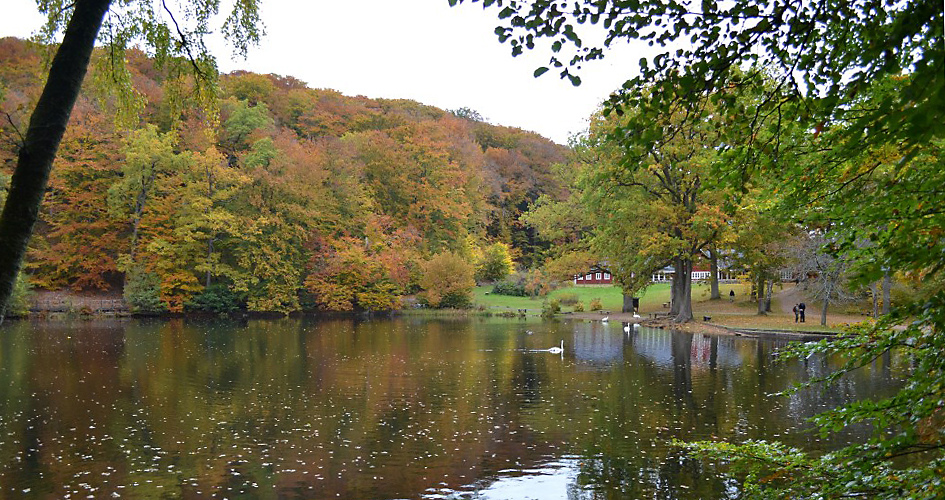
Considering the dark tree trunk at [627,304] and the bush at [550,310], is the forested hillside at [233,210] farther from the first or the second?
the dark tree trunk at [627,304]

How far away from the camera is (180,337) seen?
28641 millimetres

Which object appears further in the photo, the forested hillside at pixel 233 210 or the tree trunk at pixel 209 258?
the tree trunk at pixel 209 258

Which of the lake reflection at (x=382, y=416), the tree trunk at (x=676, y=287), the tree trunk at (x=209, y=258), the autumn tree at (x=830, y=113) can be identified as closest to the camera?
the autumn tree at (x=830, y=113)

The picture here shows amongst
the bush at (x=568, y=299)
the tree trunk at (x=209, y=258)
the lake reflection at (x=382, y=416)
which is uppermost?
the tree trunk at (x=209, y=258)

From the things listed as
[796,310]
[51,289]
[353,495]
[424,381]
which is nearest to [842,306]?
[796,310]

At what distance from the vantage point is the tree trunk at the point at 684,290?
35500mm

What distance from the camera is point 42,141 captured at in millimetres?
4457

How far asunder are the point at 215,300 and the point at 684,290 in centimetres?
2625

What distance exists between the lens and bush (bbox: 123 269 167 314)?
39312mm

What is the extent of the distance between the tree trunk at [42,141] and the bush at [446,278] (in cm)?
4231

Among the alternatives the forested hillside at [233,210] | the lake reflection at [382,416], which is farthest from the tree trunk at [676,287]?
the forested hillside at [233,210]

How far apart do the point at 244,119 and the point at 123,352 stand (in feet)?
93.3

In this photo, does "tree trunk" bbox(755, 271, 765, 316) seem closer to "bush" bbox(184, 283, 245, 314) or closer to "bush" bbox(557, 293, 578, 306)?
"bush" bbox(557, 293, 578, 306)

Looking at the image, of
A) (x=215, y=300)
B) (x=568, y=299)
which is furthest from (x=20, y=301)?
(x=568, y=299)
